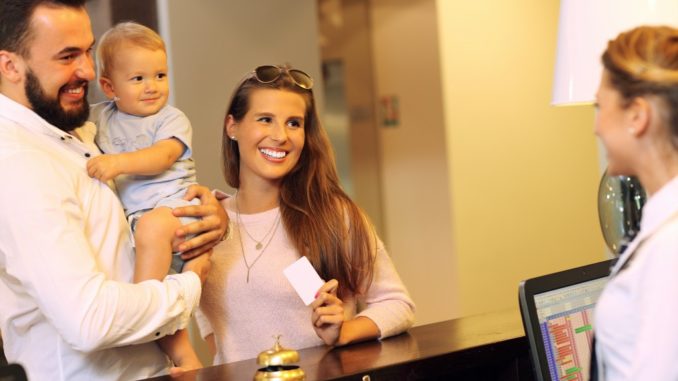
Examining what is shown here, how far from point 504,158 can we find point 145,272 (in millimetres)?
3908

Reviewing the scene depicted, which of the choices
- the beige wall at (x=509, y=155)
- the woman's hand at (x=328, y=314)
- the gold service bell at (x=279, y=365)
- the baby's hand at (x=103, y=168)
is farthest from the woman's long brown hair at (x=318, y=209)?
the beige wall at (x=509, y=155)

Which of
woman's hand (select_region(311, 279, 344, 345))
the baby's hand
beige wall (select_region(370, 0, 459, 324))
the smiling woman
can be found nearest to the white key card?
woman's hand (select_region(311, 279, 344, 345))

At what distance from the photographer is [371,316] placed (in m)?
2.44

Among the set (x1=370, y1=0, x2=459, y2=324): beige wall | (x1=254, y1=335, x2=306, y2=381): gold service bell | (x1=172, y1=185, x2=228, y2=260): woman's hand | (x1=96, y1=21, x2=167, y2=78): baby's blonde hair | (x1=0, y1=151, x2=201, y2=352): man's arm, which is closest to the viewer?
(x1=254, y1=335, x2=306, y2=381): gold service bell

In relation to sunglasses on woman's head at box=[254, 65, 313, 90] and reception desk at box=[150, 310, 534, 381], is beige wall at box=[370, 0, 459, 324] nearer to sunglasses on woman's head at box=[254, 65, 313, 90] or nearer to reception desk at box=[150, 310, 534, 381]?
sunglasses on woman's head at box=[254, 65, 313, 90]

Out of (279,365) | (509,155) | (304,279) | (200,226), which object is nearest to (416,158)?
(509,155)

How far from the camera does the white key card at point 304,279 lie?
7.20ft

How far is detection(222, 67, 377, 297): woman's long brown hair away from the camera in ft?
8.33

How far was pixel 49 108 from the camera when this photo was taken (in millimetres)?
2125

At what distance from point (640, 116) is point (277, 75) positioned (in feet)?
4.72

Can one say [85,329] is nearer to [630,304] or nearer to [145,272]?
[145,272]

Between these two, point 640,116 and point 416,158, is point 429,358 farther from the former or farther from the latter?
point 416,158

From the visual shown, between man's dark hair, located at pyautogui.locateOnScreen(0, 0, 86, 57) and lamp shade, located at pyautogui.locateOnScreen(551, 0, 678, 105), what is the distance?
137 centimetres

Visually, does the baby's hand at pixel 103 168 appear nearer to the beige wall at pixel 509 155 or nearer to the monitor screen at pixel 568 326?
the monitor screen at pixel 568 326
